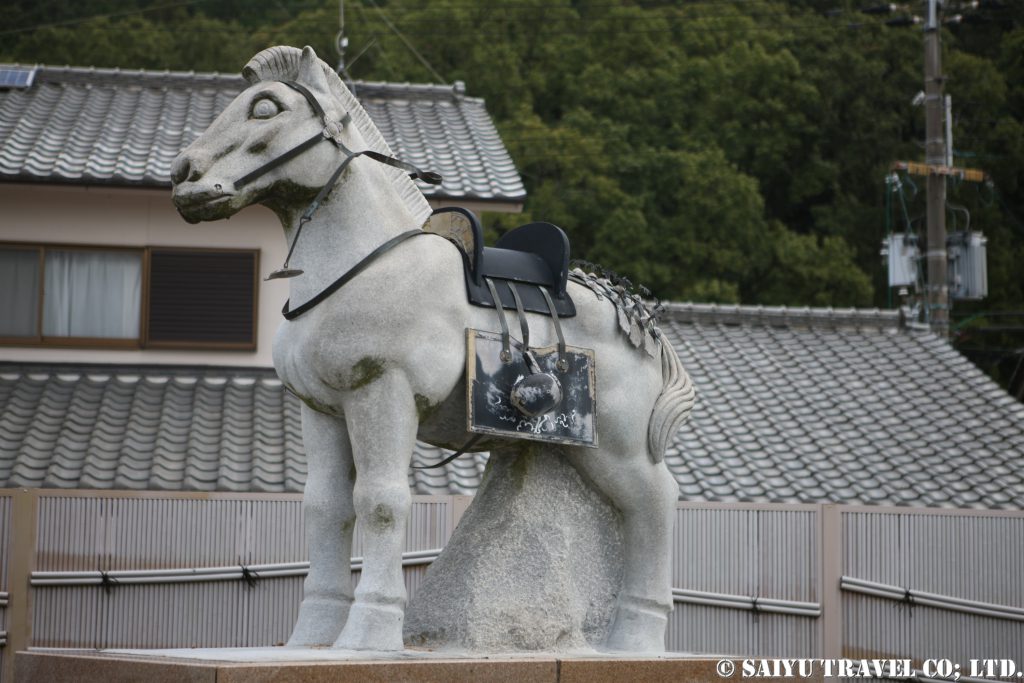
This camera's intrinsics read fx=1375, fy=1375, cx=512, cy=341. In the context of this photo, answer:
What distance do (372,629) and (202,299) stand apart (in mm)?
8796

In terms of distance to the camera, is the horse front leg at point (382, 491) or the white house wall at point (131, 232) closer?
the horse front leg at point (382, 491)

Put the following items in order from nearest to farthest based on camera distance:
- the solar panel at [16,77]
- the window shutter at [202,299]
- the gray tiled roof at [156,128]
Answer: the gray tiled roof at [156,128] < the window shutter at [202,299] < the solar panel at [16,77]

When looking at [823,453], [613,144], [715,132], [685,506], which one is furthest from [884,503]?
[715,132]

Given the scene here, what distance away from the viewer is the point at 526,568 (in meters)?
5.74

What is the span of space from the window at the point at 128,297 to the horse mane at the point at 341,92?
7.91 metres

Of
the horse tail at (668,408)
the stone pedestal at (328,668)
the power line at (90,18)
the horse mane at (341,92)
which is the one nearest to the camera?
the stone pedestal at (328,668)

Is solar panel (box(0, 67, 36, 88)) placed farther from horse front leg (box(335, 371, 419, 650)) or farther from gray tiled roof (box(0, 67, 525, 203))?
horse front leg (box(335, 371, 419, 650))

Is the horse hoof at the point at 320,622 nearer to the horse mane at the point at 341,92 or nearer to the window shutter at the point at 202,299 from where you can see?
the horse mane at the point at 341,92

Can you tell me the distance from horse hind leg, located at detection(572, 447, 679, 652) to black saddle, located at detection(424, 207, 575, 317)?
70 centimetres

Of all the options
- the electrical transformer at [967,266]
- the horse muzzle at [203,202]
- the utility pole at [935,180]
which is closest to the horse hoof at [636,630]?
the horse muzzle at [203,202]

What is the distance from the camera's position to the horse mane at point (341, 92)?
5426 mm

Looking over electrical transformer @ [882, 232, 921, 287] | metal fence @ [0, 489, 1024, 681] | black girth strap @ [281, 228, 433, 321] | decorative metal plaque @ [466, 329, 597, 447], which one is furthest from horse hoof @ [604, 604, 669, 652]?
electrical transformer @ [882, 232, 921, 287]

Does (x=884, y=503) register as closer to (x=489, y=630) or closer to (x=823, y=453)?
(x=823, y=453)

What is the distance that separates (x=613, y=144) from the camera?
24250 mm
